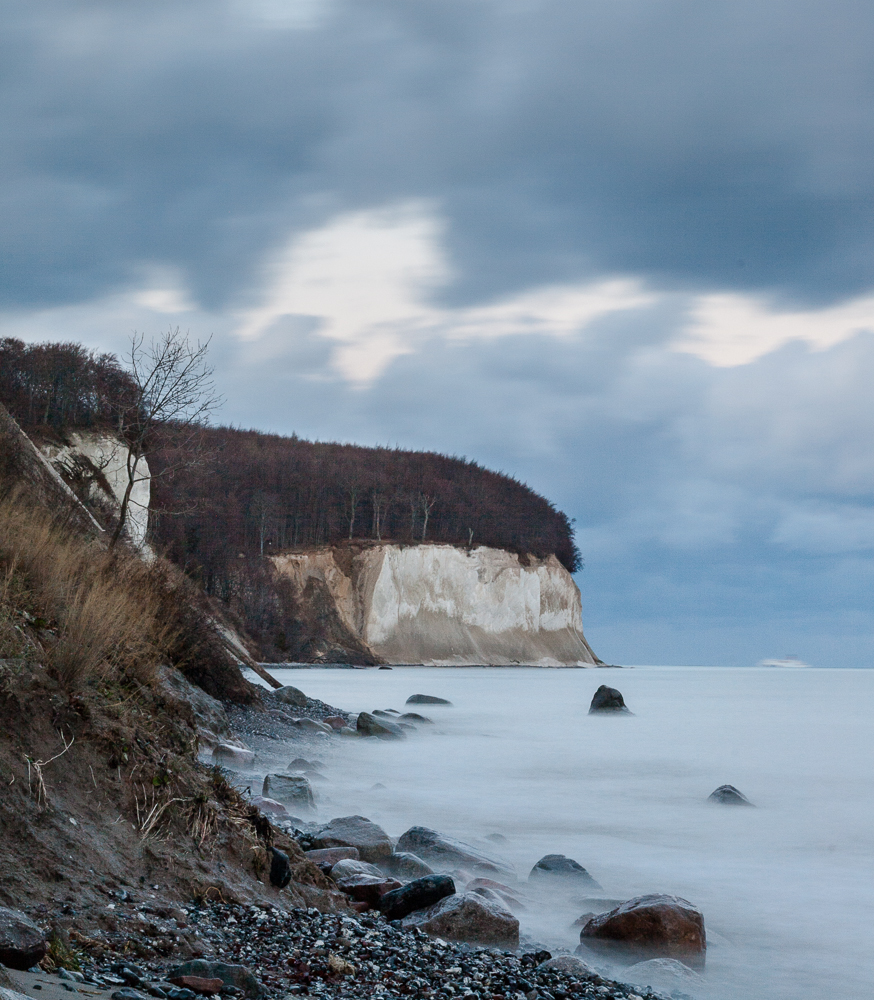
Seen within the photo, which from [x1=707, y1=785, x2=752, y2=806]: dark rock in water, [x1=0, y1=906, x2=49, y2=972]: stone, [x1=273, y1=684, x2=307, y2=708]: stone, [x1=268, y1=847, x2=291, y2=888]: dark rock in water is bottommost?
[x1=273, y1=684, x2=307, y2=708]: stone

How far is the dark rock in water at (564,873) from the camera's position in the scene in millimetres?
8359

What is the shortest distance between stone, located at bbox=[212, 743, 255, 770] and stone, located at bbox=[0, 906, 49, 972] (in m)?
8.68

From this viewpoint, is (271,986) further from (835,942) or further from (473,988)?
(835,942)

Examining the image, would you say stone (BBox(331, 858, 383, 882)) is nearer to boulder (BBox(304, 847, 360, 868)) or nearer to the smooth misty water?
boulder (BBox(304, 847, 360, 868))

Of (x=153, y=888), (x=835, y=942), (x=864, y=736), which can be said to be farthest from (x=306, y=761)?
(x=864, y=736)

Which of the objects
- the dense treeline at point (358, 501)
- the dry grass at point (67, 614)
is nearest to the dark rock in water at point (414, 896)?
the dry grass at point (67, 614)

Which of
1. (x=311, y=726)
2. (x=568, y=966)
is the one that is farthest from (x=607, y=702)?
(x=568, y=966)

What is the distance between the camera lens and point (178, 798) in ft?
17.6

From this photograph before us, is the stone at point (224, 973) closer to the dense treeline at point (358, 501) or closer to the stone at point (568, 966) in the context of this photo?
the stone at point (568, 966)

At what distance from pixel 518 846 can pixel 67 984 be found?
307 inches

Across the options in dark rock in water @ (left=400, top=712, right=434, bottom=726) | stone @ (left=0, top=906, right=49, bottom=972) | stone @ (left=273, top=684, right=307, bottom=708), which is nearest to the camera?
stone @ (left=0, top=906, right=49, bottom=972)

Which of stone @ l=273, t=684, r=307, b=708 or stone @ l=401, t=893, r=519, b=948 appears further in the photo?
stone @ l=273, t=684, r=307, b=708

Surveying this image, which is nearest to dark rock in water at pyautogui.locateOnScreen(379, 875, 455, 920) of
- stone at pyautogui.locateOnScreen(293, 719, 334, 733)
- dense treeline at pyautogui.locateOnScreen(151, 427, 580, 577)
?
stone at pyautogui.locateOnScreen(293, 719, 334, 733)

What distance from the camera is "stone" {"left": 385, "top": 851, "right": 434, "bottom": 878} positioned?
25.1ft
